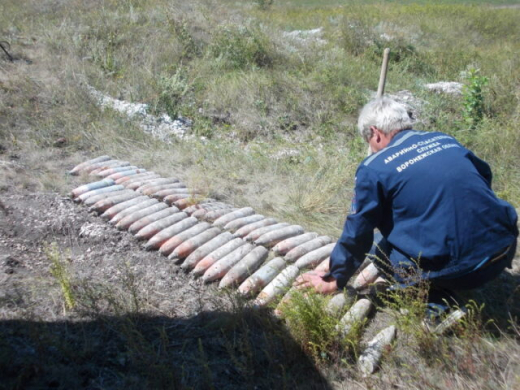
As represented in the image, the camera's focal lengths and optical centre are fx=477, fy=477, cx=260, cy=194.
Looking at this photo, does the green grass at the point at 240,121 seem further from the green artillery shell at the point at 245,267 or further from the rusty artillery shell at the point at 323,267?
the rusty artillery shell at the point at 323,267

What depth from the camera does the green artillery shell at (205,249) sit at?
3.69 m

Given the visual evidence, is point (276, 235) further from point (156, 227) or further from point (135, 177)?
point (135, 177)

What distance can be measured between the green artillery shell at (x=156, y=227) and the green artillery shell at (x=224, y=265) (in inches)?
28.4

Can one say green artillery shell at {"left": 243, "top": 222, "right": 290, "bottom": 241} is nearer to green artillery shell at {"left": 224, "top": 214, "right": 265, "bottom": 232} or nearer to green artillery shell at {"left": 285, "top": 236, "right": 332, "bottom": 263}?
green artillery shell at {"left": 224, "top": 214, "right": 265, "bottom": 232}

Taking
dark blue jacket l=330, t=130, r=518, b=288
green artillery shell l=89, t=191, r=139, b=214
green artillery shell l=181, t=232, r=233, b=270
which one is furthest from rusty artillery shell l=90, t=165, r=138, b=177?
dark blue jacket l=330, t=130, r=518, b=288

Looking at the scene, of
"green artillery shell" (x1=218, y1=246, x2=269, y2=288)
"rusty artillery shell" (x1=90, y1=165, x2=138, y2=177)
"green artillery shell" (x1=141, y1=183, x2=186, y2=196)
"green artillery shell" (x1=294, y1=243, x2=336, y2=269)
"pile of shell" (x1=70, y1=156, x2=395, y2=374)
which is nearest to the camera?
"pile of shell" (x1=70, y1=156, x2=395, y2=374)

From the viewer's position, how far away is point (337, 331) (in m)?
2.77

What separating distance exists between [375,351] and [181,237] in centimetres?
186

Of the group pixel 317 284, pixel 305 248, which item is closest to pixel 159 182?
pixel 305 248

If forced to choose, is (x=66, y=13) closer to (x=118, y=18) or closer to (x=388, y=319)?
(x=118, y=18)

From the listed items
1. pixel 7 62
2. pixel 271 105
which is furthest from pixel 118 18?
pixel 271 105

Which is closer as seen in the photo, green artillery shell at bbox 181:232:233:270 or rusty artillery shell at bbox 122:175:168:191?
green artillery shell at bbox 181:232:233:270

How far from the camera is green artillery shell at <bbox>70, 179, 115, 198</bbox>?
4.66 meters

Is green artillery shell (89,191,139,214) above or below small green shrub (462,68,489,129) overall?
below
